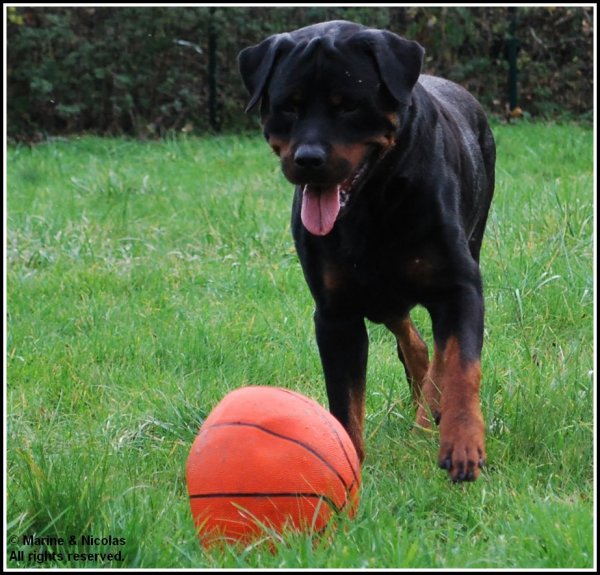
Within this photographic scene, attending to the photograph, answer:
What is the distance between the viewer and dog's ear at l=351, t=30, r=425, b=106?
145 inches

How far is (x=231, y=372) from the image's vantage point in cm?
474

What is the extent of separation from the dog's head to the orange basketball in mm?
850

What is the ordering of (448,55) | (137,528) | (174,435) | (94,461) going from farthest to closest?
(448,55) → (174,435) → (94,461) → (137,528)

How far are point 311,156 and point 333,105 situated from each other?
0.25 m

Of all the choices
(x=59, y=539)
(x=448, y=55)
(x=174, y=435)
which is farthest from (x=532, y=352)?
(x=448, y=55)

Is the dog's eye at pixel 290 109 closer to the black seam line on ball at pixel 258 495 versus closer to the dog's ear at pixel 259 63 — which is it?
the dog's ear at pixel 259 63

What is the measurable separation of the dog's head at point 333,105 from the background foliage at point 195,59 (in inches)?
387

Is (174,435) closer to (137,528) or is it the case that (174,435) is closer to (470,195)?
(137,528)

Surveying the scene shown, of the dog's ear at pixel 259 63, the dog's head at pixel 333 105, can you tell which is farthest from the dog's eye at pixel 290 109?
the dog's ear at pixel 259 63

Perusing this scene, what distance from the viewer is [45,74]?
547 inches

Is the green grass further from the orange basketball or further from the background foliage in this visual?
the background foliage

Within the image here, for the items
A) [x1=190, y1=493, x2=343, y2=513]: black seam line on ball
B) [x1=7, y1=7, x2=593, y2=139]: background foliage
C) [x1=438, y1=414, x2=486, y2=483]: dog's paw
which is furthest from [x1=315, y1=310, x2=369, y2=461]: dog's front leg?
[x1=7, y1=7, x2=593, y2=139]: background foliage

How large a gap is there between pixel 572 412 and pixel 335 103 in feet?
4.81

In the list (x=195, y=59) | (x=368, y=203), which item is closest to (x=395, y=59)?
(x=368, y=203)
